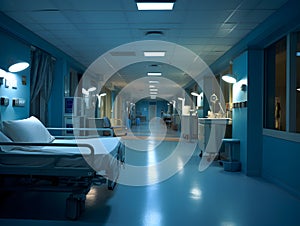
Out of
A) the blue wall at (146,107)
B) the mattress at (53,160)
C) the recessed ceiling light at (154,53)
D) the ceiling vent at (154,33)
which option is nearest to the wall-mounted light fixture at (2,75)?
the mattress at (53,160)

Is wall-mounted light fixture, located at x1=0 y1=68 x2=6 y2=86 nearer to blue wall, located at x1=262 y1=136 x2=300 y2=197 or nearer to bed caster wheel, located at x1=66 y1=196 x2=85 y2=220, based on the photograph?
bed caster wheel, located at x1=66 y1=196 x2=85 y2=220

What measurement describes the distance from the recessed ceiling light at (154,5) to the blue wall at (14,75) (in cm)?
217

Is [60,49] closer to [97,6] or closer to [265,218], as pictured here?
[97,6]

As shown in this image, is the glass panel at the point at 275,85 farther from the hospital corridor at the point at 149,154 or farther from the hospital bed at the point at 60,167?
the hospital bed at the point at 60,167

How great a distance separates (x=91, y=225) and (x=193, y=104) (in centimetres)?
1040

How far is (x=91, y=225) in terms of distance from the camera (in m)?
2.63

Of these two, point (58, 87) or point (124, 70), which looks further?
point (124, 70)

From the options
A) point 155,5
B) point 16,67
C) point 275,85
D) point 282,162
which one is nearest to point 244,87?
point 275,85

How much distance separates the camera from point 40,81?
17.8 feet

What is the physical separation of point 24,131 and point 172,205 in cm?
216

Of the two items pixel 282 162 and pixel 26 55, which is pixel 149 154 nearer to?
pixel 282 162

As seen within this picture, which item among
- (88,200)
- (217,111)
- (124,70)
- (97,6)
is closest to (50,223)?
(88,200)

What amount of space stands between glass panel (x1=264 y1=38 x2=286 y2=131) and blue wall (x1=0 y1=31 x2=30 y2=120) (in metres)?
4.29

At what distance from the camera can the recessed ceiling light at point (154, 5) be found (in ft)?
10.9
